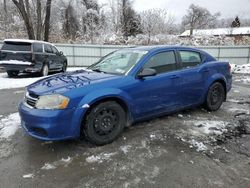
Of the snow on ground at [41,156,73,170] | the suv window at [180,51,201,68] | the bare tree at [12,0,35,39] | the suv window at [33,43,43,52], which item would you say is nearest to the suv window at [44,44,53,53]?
the suv window at [33,43,43,52]

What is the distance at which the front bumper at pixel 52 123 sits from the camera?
11.7 feet

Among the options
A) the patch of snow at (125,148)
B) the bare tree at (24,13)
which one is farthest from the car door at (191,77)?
the bare tree at (24,13)

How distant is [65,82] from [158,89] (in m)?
1.64

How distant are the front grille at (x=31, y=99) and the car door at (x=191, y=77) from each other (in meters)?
2.77

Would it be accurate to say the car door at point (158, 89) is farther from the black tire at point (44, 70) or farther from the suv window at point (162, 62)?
the black tire at point (44, 70)

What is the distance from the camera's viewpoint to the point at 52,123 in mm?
3559

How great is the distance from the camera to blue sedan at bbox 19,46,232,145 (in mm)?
3643

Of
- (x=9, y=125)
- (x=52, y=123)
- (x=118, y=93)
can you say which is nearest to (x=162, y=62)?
(x=118, y=93)

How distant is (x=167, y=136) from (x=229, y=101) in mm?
3578

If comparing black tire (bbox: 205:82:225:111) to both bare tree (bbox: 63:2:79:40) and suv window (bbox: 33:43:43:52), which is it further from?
bare tree (bbox: 63:2:79:40)

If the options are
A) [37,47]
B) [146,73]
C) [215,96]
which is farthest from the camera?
[37,47]

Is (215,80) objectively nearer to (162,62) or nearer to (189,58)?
(189,58)

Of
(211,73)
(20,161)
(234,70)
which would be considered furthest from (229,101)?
(234,70)

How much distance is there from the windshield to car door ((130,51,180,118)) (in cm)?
26
